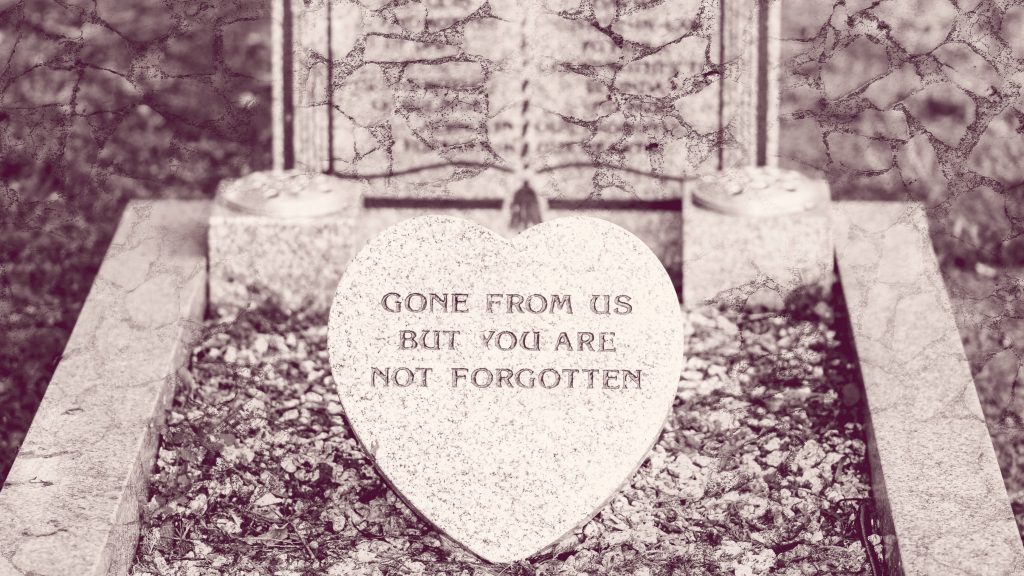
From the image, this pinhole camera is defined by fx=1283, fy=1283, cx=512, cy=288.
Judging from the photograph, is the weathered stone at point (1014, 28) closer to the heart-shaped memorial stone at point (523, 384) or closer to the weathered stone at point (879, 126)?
the weathered stone at point (879, 126)

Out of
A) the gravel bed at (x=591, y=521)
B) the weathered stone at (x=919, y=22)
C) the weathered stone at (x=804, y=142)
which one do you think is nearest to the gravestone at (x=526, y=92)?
the gravel bed at (x=591, y=521)

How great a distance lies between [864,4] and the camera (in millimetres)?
5000

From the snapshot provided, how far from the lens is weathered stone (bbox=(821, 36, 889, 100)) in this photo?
520 cm

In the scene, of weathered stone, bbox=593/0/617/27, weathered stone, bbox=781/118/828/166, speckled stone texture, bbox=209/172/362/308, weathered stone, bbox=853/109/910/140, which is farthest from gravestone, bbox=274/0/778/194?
weathered stone, bbox=853/109/910/140

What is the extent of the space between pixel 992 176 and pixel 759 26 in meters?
1.38

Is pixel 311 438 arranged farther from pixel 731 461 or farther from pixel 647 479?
pixel 731 461

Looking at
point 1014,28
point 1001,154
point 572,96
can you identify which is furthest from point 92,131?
point 1014,28

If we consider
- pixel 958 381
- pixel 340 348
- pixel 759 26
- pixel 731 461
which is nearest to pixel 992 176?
pixel 759 26

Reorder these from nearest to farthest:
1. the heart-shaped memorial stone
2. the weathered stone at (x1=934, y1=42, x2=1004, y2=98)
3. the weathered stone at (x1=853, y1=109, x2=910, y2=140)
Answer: the heart-shaped memorial stone
the weathered stone at (x1=853, y1=109, x2=910, y2=140)
the weathered stone at (x1=934, y1=42, x2=1004, y2=98)

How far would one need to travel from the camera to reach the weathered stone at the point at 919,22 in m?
5.52

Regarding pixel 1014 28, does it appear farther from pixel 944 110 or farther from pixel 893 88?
pixel 944 110

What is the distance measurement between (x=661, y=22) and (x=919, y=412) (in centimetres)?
137

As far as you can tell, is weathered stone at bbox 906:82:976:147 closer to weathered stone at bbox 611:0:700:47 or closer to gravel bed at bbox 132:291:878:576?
weathered stone at bbox 611:0:700:47

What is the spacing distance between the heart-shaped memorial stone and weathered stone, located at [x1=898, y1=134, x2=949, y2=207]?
1991 millimetres
